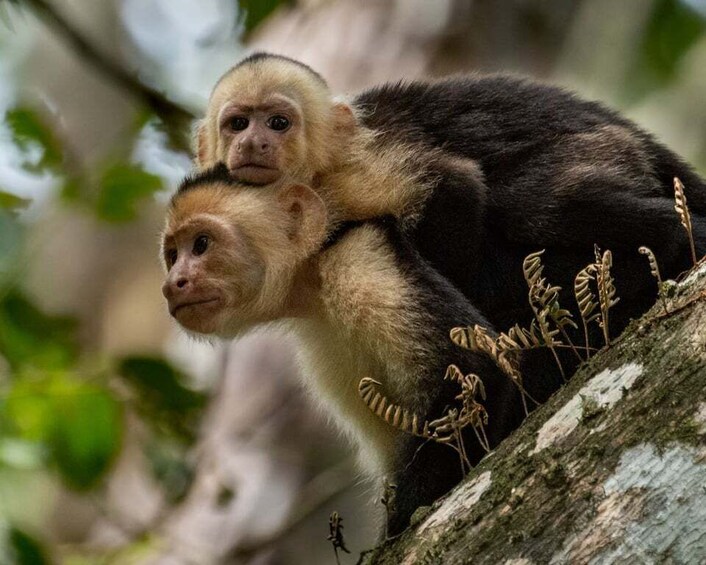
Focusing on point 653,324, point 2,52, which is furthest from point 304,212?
point 2,52

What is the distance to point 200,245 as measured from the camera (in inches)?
146

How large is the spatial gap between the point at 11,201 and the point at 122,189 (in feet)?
1.67

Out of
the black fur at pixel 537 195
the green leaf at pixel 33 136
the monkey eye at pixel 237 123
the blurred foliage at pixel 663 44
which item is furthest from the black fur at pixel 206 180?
the blurred foliage at pixel 663 44

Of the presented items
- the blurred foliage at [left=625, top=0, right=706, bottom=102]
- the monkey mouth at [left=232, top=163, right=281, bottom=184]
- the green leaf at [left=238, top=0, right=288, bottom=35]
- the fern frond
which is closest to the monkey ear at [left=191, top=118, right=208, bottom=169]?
the monkey mouth at [left=232, top=163, right=281, bottom=184]

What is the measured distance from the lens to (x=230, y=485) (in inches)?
218

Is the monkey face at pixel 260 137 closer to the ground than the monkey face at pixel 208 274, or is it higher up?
higher up

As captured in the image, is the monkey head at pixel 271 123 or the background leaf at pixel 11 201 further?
the background leaf at pixel 11 201

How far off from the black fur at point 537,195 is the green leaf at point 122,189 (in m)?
1.10

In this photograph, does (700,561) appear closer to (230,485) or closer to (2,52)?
(230,485)

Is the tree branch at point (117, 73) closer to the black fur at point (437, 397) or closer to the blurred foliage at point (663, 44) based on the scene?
the black fur at point (437, 397)

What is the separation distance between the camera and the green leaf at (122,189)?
4562mm

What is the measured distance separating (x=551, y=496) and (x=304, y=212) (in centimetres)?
184

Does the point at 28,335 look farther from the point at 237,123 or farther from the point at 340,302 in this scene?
the point at 340,302

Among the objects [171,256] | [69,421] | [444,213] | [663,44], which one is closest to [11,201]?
[69,421]
